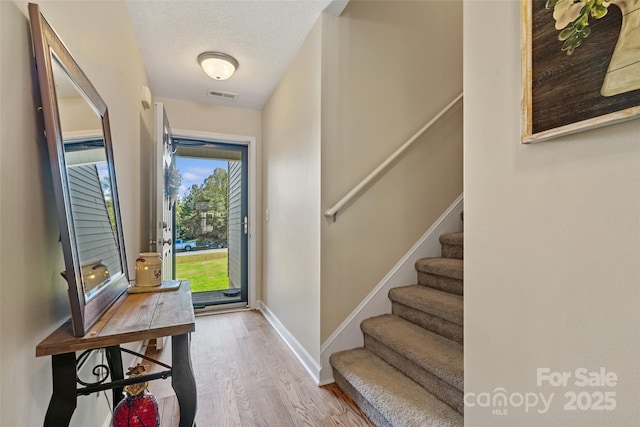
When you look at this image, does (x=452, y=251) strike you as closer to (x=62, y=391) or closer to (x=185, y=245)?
(x=62, y=391)

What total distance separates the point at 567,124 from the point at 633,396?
0.64 metres

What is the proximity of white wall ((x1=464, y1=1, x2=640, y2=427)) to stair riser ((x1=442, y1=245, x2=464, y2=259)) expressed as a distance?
1.18 metres

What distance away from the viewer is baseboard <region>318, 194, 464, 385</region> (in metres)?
1.93

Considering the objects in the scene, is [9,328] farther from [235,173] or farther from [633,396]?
[235,173]

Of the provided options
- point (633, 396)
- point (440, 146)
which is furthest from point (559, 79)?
point (440, 146)

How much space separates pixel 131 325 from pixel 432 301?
61.3 inches

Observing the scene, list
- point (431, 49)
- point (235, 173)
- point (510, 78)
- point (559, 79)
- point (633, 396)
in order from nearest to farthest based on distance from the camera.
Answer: point (633, 396) < point (559, 79) < point (510, 78) < point (431, 49) < point (235, 173)

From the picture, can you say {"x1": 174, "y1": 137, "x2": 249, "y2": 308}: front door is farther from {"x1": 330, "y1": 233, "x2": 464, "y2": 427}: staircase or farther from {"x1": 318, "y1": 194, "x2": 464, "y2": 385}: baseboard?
{"x1": 330, "y1": 233, "x2": 464, "y2": 427}: staircase

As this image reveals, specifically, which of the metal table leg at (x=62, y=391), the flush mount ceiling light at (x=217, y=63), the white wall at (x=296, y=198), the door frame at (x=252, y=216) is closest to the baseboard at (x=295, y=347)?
the white wall at (x=296, y=198)

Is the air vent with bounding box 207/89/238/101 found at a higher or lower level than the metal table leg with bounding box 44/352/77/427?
higher

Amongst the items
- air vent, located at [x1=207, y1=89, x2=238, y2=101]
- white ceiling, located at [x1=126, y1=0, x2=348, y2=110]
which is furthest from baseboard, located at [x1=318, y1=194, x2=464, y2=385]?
air vent, located at [x1=207, y1=89, x2=238, y2=101]

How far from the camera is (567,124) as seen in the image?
2.39 ft

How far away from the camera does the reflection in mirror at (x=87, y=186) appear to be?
89 cm

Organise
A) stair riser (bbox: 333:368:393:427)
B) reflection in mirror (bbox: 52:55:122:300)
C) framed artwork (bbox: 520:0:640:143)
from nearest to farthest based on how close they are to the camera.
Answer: framed artwork (bbox: 520:0:640:143), reflection in mirror (bbox: 52:55:122:300), stair riser (bbox: 333:368:393:427)
